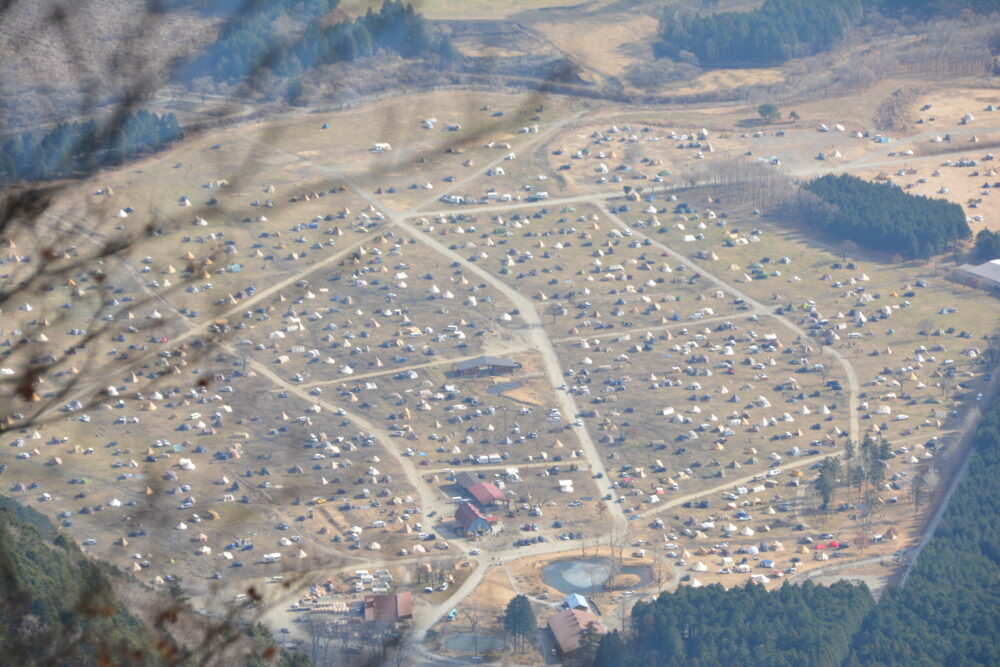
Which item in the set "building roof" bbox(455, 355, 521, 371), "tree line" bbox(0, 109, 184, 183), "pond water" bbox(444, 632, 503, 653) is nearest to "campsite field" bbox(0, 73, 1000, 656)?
"building roof" bbox(455, 355, 521, 371)

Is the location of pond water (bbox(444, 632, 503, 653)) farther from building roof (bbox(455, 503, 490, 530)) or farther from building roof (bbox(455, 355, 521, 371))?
building roof (bbox(455, 355, 521, 371))

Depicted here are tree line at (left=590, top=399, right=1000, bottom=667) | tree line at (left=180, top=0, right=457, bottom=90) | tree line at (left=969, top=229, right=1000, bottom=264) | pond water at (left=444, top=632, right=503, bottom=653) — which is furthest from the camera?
tree line at (left=969, top=229, right=1000, bottom=264)

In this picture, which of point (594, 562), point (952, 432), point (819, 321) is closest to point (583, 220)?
point (819, 321)

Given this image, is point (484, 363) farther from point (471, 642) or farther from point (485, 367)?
point (471, 642)

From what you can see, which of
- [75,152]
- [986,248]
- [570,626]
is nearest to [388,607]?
[570,626]

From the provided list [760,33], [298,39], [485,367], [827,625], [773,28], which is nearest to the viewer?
[298,39]

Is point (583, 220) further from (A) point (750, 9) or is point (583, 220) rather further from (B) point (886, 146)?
(A) point (750, 9)

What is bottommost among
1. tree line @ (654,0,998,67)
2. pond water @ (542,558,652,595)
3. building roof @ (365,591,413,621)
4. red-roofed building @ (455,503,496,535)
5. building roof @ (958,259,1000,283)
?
building roof @ (958,259,1000,283)
